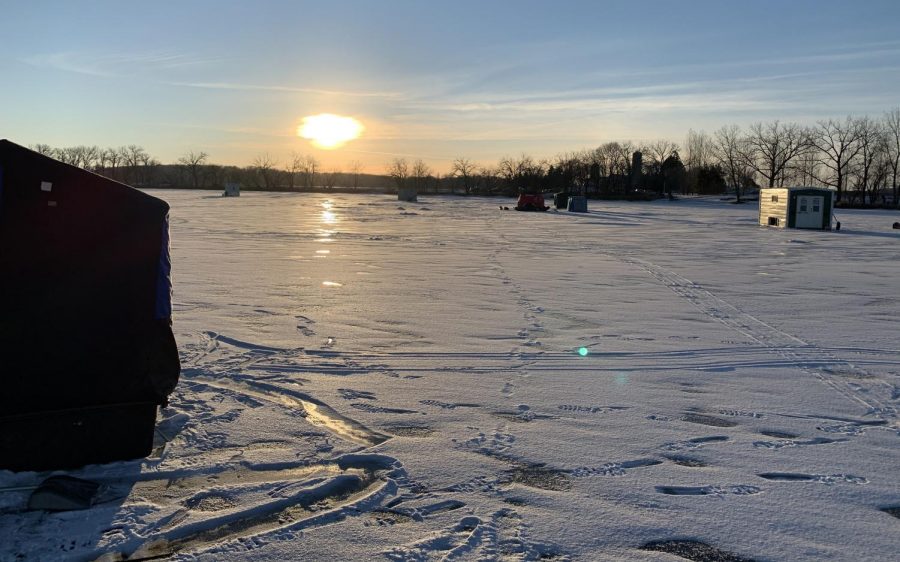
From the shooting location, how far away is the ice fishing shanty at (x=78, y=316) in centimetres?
385

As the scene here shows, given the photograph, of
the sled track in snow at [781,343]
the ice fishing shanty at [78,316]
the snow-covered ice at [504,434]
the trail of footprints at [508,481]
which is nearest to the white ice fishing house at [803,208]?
the sled track in snow at [781,343]

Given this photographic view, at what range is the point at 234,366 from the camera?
257 inches

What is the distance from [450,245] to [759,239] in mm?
12249

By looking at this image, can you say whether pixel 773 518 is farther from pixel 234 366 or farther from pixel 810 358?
pixel 234 366

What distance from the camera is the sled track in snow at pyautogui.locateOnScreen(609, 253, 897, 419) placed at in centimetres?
593

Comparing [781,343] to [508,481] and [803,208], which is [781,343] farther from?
[803,208]

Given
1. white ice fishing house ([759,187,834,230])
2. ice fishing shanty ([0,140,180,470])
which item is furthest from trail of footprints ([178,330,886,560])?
white ice fishing house ([759,187,834,230])

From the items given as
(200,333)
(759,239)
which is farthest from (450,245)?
(200,333)

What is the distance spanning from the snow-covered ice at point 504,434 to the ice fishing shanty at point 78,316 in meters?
0.24

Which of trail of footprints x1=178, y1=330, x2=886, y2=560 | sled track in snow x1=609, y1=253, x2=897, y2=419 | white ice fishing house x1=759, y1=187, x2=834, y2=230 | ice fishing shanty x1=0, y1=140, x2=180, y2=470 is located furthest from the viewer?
white ice fishing house x1=759, y1=187, x2=834, y2=230

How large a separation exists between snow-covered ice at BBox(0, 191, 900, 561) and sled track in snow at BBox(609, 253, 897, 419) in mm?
45

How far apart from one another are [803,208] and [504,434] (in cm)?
3295

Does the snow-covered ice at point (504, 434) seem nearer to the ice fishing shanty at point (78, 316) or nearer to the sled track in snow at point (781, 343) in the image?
the sled track in snow at point (781, 343)

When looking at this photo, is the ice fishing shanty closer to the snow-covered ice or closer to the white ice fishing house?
the snow-covered ice
